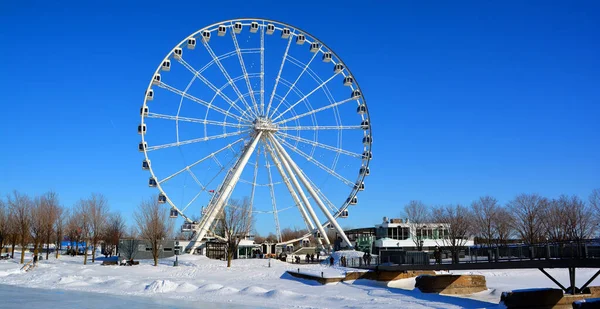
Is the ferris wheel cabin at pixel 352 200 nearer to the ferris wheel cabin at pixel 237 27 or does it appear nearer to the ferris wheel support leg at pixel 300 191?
the ferris wheel support leg at pixel 300 191

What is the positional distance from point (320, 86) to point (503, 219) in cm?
4427

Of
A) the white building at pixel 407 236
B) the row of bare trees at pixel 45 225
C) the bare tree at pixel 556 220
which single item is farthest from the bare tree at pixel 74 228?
the bare tree at pixel 556 220

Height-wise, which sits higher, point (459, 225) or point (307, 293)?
point (459, 225)

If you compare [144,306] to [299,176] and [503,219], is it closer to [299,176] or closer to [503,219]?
[299,176]

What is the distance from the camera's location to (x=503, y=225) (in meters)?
81.4

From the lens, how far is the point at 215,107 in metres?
47.4

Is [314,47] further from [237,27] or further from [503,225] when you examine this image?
[503,225]

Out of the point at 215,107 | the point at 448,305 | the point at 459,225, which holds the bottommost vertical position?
the point at 448,305

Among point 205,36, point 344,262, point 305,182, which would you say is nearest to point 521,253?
point 344,262

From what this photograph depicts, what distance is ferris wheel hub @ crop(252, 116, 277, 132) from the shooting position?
48.8 m

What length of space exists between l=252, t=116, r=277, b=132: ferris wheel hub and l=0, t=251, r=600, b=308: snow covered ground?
11936 mm

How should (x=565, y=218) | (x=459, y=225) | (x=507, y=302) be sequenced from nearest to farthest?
(x=507, y=302) → (x=565, y=218) → (x=459, y=225)

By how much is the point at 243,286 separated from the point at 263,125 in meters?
16.0

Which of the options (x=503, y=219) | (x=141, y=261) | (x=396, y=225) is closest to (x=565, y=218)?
(x=503, y=219)
